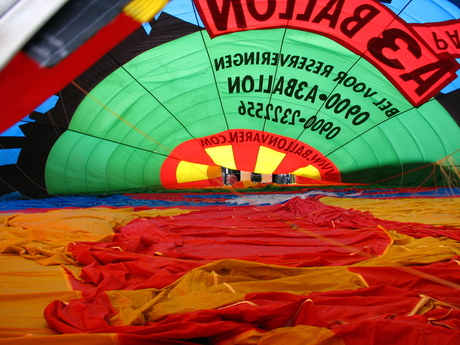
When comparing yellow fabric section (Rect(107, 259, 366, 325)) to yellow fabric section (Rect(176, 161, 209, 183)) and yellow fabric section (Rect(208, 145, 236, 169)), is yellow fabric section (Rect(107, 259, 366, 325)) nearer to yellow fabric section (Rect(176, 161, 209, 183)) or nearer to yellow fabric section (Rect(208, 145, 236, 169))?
yellow fabric section (Rect(208, 145, 236, 169))

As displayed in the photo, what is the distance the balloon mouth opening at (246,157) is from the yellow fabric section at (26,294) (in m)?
4.11

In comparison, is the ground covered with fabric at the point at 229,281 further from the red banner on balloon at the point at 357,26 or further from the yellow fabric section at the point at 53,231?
the red banner on balloon at the point at 357,26

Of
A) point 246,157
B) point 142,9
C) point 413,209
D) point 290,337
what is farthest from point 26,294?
point 246,157

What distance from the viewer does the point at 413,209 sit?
371 cm

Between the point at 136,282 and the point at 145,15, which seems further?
the point at 136,282

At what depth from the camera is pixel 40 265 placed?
2.01m

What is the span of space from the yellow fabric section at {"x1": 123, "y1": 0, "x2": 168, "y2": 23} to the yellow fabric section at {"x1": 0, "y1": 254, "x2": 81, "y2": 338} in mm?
946

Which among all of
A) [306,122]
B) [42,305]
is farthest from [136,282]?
[306,122]

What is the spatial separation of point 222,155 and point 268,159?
30.5 inches

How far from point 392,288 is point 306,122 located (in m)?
4.11

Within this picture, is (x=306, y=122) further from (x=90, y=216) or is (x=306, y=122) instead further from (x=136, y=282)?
(x=136, y=282)

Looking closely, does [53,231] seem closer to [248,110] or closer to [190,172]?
[248,110]

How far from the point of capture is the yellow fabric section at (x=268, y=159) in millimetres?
6188

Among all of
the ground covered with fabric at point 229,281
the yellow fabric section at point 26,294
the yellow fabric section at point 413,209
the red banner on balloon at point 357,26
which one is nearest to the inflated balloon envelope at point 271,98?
the red banner on balloon at point 357,26
